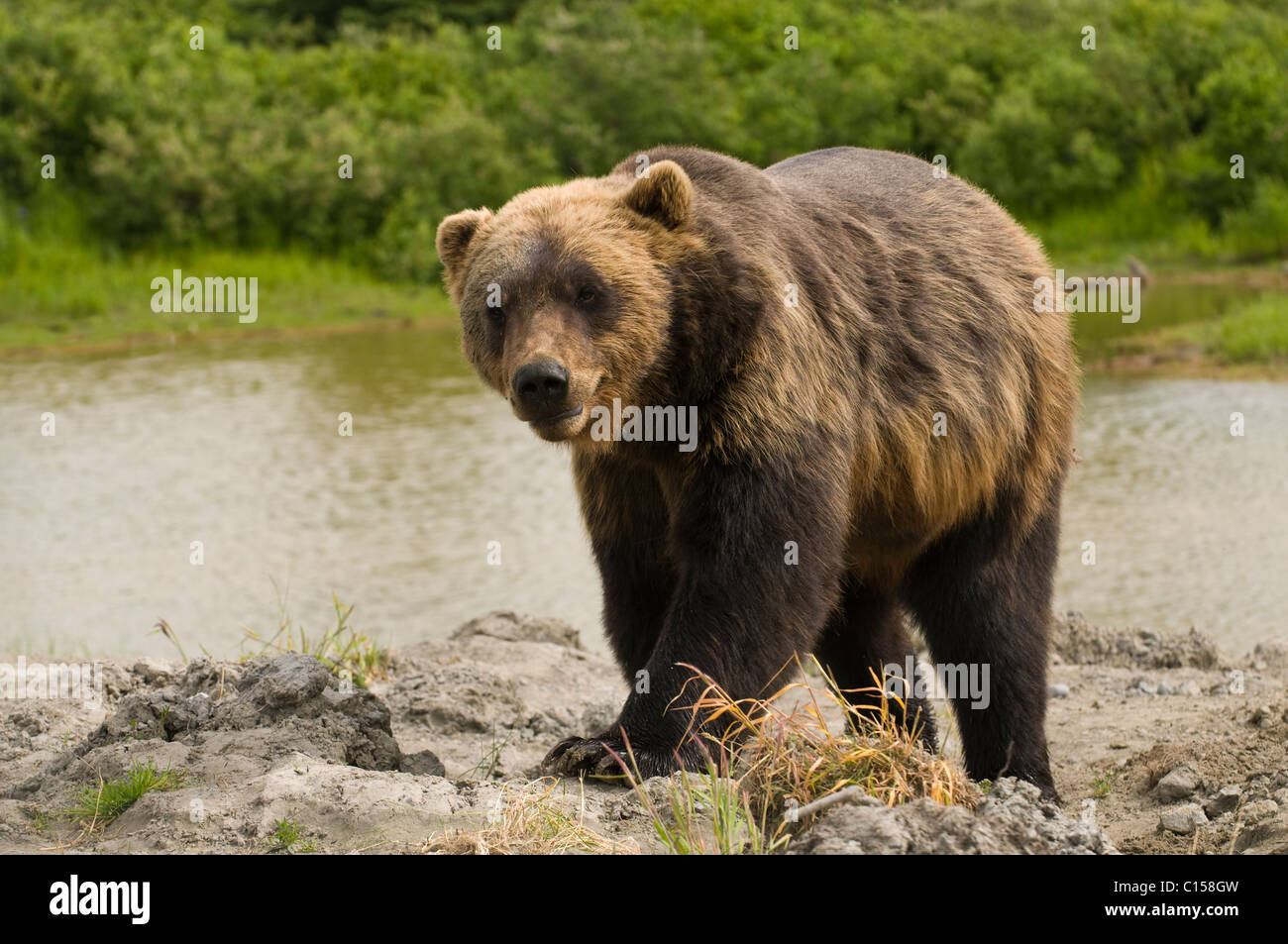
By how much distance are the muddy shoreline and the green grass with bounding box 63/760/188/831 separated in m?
0.03

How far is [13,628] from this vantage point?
7883mm

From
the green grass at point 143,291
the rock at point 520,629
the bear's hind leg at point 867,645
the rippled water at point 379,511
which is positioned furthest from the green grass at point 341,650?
the green grass at point 143,291

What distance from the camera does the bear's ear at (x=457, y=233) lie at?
470cm

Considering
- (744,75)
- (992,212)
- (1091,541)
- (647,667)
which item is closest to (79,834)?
(647,667)

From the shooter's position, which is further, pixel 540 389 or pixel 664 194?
pixel 664 194

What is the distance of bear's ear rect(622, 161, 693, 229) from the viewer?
4.39 m

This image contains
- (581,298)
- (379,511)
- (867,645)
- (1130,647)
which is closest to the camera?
(581,298)

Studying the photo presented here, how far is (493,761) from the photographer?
482 cm

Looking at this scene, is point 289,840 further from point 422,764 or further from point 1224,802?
point 1224,802

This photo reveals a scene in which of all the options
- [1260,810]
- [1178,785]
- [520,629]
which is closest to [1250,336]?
[520,629]

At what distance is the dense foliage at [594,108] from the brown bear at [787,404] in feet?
45.0

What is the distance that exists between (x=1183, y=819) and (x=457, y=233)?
291 cm
